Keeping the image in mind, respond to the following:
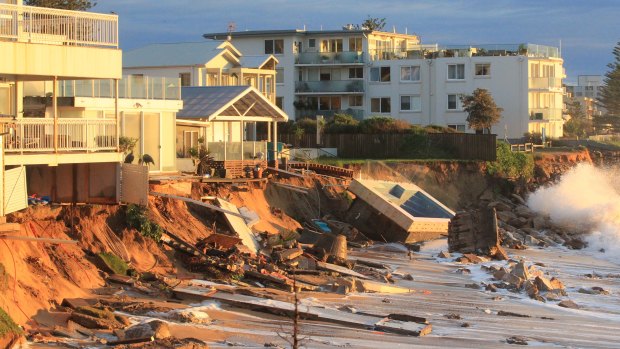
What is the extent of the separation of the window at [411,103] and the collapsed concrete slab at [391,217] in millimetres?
34646

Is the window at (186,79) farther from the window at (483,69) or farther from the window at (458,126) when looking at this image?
the window at (483,69)

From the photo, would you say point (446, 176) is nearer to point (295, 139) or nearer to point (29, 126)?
point (295, 139)

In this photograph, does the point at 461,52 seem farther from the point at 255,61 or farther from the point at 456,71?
the point at 255,61

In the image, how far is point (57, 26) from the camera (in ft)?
88.4

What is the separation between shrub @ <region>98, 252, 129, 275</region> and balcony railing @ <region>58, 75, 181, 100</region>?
24.0 ft

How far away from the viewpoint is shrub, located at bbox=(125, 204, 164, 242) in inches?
1078

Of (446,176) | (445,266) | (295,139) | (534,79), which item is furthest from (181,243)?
(534,79)

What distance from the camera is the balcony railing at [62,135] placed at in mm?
25141

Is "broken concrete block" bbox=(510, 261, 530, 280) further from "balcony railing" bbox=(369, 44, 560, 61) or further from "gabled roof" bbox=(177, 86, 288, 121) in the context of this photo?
"balcony railing" bbox=(369, 44, 560, 61)

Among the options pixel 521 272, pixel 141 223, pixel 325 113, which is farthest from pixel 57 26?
pixel 325 113

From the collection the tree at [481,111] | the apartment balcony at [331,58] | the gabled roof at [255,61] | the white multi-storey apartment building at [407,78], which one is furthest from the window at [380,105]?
the gabled roof at [255,61]

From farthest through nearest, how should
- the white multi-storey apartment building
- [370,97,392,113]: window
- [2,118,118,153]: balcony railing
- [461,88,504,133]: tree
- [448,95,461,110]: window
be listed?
[370,97,392,113]: window
[448,95,461,110]: window
the white multi-storey apartment building
[461,88,504,133]: tree
[2,118,118,153]: balcony railing

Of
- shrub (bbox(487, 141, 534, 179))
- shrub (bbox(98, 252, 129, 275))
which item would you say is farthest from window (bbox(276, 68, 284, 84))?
shrub (bbox(98, 252, 129, 275))

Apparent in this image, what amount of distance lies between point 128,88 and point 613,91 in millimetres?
64795
